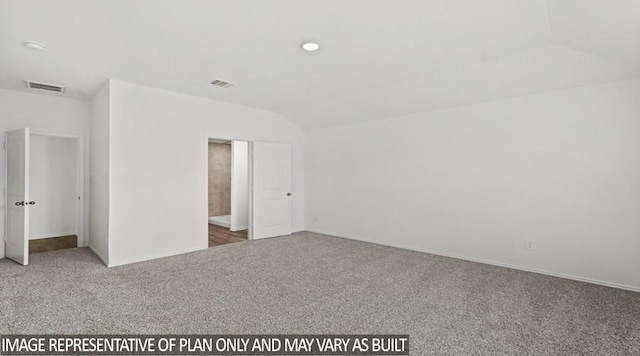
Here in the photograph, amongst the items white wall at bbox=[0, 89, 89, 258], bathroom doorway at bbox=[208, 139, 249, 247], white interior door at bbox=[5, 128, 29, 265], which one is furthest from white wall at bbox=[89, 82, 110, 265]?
bathroom doorway at bbox=[208, 139, 249, 247]

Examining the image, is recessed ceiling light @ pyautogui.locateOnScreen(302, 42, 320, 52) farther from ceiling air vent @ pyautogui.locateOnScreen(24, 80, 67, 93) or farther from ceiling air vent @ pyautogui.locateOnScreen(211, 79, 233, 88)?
ceiling air vent @ pyautogui.locateOnScreen(24, 80, 67, 93)

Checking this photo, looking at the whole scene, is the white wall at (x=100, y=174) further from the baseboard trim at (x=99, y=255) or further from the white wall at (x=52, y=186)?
the white wall at (x=52, y=186)

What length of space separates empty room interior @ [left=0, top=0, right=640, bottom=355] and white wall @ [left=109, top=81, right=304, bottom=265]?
0.03 meters

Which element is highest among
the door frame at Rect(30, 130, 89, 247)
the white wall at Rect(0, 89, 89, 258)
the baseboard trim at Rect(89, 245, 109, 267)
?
the white wall at Rect(0, 89, 89, 258)

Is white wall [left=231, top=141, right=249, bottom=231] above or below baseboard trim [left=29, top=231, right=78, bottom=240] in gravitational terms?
above

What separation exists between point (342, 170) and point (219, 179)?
12.8ft

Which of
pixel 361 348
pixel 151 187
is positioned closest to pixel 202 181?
pixel 151 187

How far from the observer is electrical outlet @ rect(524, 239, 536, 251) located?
3.98 metres

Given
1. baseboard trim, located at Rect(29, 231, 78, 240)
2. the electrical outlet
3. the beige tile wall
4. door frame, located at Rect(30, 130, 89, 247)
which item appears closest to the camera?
the electrical outlet

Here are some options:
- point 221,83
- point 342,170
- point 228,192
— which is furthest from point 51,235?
point 342,170

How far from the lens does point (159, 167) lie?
455 centimetres

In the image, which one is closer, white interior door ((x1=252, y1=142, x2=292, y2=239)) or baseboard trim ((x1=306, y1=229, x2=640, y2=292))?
baseboard trim ((x1=306, y1=229, x2=640, y2=292))

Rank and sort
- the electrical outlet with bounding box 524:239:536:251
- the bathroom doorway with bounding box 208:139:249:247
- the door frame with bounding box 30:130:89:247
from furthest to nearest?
the bathroom doorway with bounding box 208:139:249:247
the door frame with bounding box 30:130:89:247
the electrical outlet with bounding box 524:239:536:251

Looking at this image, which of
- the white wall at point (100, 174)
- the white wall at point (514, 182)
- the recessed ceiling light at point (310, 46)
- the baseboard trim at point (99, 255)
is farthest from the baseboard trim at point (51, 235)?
the recessed ceiling light at point (310, 46)
